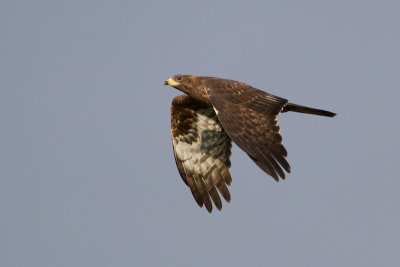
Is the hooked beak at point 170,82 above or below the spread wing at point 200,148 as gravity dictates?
above

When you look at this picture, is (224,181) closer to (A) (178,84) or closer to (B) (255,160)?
(A) (178,84)

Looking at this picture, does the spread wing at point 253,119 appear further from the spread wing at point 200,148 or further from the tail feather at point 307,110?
the spread wing at point 200,148

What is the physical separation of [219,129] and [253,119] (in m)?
3.03

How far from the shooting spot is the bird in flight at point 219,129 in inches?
502

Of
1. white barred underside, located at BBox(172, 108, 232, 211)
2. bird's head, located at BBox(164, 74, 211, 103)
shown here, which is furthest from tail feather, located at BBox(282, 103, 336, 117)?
white barred underside, located at BBox(172, 108, 232, 211)

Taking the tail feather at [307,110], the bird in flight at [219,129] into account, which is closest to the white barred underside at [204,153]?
the bird in flight at [219,129]

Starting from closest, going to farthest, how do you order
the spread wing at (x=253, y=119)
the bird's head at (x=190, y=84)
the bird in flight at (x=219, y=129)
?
the spread wing at (x=253, y=119) < the bird in flight at (x=219, y=129) < the bird's head at (x=190, y=84)

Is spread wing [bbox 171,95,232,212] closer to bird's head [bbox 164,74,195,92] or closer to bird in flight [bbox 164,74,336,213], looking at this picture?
A: bird in flight [bbox 164,74,336,213]

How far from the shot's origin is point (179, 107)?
1584 centimetres

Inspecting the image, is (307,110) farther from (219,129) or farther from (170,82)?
(170,82)

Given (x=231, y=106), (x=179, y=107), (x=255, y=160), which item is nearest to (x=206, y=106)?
(x=179, y=107)

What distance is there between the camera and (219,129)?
16.2 metres

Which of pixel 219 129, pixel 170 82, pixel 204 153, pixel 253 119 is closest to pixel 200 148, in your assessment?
pixel 204 153

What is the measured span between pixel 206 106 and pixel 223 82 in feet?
4.82
